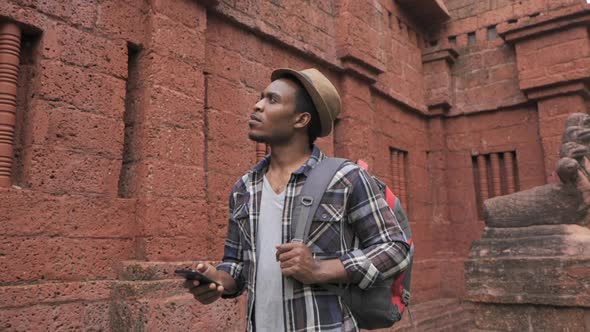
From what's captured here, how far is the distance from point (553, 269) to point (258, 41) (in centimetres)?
398

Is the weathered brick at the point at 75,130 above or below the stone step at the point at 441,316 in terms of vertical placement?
above

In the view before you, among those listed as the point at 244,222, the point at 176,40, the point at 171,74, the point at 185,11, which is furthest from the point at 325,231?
the point at 185,11

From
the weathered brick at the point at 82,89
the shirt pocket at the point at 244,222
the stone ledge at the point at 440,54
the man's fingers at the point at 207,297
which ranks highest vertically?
the stone ledge at the point at 440,54

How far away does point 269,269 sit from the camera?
1612 millimetres

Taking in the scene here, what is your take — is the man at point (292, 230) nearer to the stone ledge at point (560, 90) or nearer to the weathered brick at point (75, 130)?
the weathered brick at point (75, 130)

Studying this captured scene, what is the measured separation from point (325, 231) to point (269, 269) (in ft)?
0.79

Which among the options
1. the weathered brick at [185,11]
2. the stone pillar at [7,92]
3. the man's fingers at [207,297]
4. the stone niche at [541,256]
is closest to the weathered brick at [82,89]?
the stone pillar at [7,92]

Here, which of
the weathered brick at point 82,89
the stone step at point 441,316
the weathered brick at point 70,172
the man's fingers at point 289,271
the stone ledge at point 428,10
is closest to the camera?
the man's fingers at point 289,271

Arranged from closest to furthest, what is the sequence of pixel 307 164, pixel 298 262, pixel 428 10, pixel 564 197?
pixel 298 262
pixel 307 164
pixel 564 197
pixel 428 10

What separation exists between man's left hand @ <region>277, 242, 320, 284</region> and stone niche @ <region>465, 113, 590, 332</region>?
162 inches

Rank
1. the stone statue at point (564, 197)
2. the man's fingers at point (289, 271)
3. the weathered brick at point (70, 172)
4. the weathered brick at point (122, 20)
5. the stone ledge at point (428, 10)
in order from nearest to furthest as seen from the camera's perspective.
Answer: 1. the man's fingers at point (289, 271)
2. the weathered brick at point (70, 172)
3. the weathered brick at point (122, 20)
4. the stone statue at point (564, 197)
5. the stone ledge at point (428, 10)

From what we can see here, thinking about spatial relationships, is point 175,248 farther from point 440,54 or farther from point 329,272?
point 440,54

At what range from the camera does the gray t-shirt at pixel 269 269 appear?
1568 mm

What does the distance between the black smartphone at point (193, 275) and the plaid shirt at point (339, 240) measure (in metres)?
0.18
